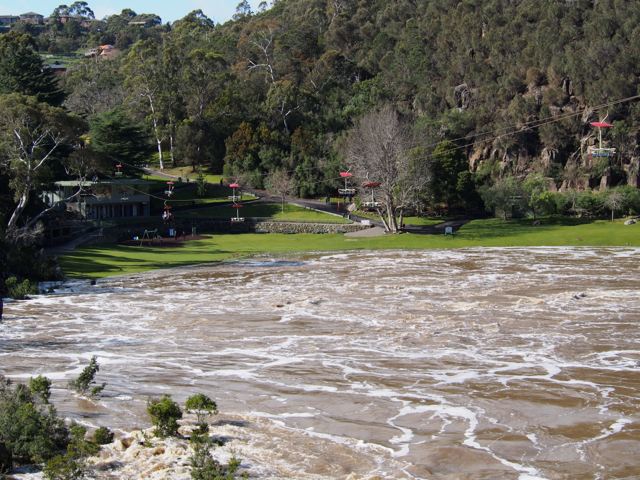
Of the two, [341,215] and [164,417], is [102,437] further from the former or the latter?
[341,215]

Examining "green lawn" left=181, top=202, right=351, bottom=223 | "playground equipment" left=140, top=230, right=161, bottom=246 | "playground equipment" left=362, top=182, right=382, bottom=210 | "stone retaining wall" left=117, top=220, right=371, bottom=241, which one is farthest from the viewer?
"green lawn" left=181, top=202, right=351, bottom=223

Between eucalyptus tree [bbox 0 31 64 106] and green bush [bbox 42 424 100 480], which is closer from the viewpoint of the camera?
green bush [bbox 42 424 100 480]

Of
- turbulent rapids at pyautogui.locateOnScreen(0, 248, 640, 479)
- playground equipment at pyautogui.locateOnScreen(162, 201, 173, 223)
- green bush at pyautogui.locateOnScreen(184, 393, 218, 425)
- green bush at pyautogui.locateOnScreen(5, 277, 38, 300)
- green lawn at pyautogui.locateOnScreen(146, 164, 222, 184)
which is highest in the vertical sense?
green lawn at pyautogui.locateOnScreen(146, 164, 222, 184)

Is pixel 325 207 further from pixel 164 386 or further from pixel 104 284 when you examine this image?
pixel 164 386

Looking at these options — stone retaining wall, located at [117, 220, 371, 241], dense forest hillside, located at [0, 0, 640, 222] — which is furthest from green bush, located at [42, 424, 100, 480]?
dense forest hillside, located at [0, 0, 640, 222]

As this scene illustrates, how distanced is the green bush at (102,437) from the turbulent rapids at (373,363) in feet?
4.77

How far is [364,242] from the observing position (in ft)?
205

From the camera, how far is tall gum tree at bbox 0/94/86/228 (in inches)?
Answer: 1869

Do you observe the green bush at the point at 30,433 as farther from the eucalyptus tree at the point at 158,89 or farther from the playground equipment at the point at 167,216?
the eucalyptus tree at the point at 158,89

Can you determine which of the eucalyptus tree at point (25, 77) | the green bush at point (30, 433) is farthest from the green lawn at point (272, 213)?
the green bush at point (30, 433)

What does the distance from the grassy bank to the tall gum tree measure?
607cm

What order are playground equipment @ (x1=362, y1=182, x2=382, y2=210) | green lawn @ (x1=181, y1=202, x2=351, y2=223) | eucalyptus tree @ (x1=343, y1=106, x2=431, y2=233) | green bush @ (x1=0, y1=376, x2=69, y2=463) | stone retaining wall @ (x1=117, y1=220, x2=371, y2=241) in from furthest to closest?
green lawn @ (x1=181, y1=202, x2=351, y2=223) < stone retaining wall @ (x1=117, y1=220, x2=371, y2=241) < eucalyptus tree @ (x1=343, y1=106, x2=431, y2=233) < playground equipment @ (x1=362, y1=182, x2=382, y2=210) < green bush @ (x1=0, y1=376, x2=69, y2=463)

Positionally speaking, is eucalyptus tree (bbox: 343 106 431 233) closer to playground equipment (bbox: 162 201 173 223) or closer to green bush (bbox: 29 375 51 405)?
playground equipment (bbox: 162 201 173 223)

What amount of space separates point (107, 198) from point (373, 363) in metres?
57.2
